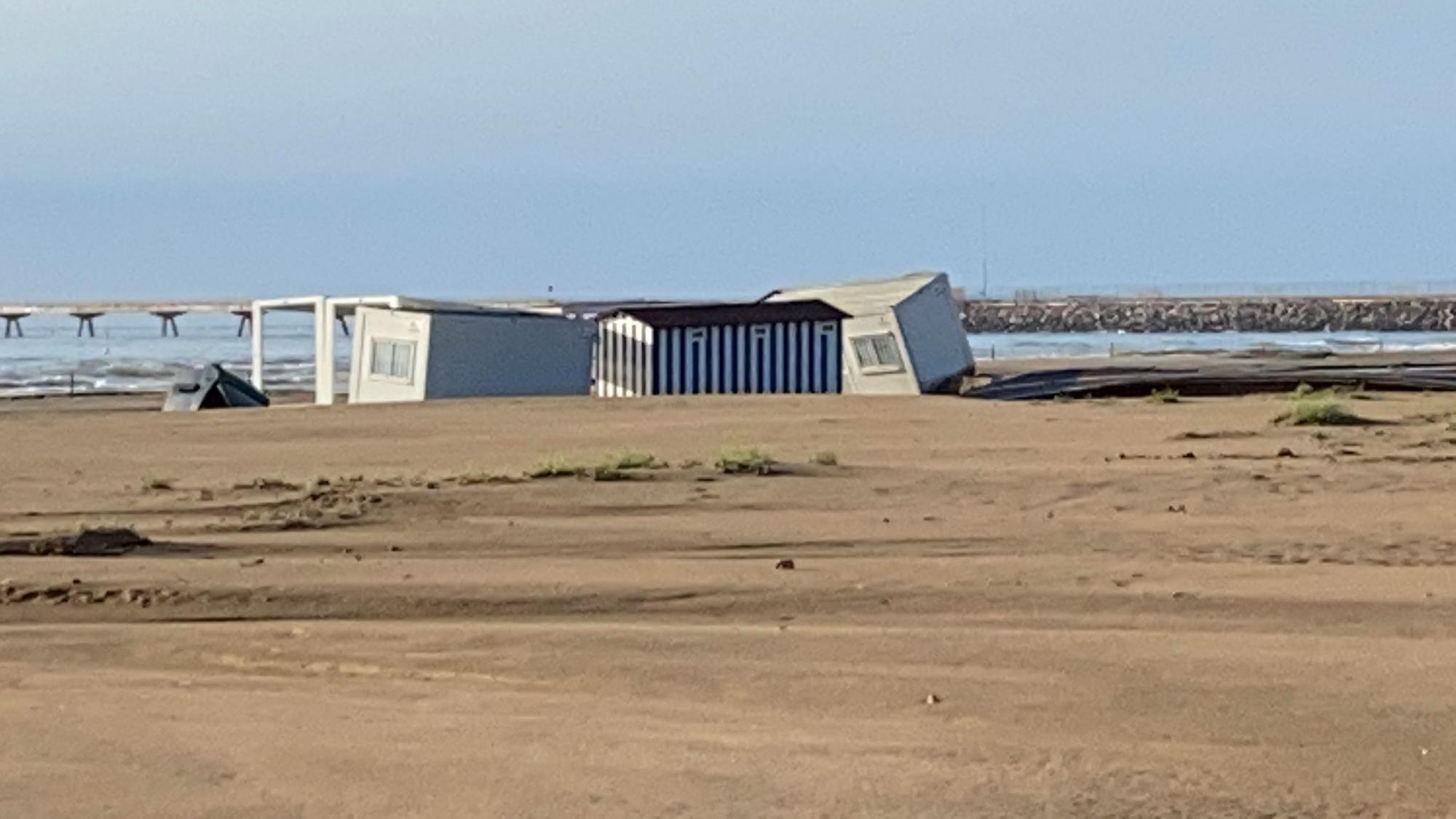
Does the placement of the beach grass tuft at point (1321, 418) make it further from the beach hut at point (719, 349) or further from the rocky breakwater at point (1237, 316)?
the rocky breakwater at point (1237, 316)

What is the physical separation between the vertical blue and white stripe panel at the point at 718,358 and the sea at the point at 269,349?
→ 35.8 ft

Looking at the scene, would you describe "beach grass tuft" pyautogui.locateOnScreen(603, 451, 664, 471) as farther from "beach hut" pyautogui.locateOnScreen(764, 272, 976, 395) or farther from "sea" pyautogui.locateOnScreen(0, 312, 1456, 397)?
"sea" pyautogui.locateOnScreen(0, 312, 1456, 397)

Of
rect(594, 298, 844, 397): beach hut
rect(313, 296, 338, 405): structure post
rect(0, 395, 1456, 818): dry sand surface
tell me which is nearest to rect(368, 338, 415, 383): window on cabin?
rect(313, 296, 338, 405): structure post

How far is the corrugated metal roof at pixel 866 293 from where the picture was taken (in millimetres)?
33406

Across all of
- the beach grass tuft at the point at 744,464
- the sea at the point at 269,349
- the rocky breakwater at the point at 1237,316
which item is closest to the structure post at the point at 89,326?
the sea at the point at 269,349

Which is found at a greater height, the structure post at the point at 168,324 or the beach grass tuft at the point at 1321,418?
the structure post at the point at 168,324

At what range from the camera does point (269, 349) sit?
7944cm

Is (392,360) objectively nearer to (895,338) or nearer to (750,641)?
(895,338)

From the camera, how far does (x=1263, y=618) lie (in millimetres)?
9539

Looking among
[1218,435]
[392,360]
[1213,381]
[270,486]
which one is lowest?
[270,486]

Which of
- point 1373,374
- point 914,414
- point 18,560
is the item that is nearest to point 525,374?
point 914,414

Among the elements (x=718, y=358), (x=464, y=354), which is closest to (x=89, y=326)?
(x=718, y=358)

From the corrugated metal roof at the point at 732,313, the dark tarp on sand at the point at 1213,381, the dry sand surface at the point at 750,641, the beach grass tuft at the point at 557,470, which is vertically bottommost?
the dry sand surface at the point at 750,641

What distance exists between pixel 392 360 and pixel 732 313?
17.8 feet
